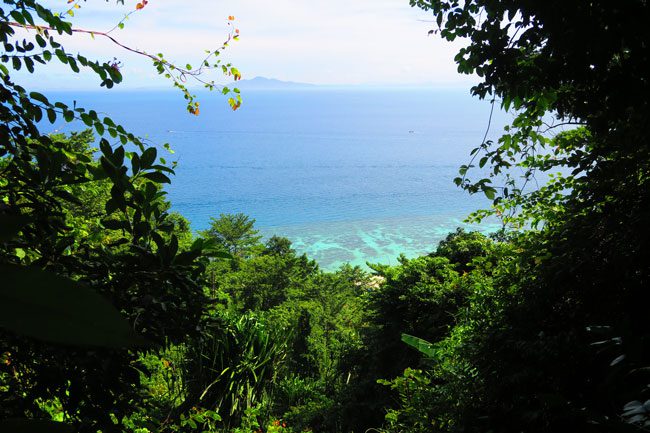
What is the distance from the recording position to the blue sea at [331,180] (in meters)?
32.5

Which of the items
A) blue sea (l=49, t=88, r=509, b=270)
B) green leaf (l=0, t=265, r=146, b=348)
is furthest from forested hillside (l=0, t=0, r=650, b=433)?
blue sea (l=49, t=88, r=509, b=270)

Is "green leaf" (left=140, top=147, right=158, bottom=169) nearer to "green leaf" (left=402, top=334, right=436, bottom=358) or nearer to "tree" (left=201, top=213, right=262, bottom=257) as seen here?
"green leaf" (left=402, top=334, right=436, bottom=358)

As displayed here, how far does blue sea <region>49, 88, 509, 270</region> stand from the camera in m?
32.5

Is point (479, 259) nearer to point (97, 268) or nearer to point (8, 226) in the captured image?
point (97, 268)

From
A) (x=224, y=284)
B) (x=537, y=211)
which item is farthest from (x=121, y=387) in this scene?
(x=224, y=284)

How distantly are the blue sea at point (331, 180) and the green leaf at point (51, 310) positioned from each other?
31.1ft

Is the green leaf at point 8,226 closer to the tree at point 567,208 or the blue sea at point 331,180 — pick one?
the tree at point 567,208

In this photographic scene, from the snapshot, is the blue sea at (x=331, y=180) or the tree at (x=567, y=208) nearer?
the tree at (x=567, y=208)

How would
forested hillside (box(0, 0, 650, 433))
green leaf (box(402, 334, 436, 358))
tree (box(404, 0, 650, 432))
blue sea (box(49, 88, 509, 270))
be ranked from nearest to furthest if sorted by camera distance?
forested hillside (box(0, 0, 650, 433))
tree (box(404, 0, 650, 432))
green leaf (box(402, 334, 436, 358))
blue sea (box(49, 88, 509, 270))

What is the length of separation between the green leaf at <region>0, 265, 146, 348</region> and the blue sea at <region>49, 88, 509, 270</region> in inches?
373

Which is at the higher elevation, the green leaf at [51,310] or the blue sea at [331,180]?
the blue sea at [331,180]

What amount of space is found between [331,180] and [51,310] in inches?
1894

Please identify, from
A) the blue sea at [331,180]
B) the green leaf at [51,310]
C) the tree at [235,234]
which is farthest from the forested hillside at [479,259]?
the tree at [235,234]

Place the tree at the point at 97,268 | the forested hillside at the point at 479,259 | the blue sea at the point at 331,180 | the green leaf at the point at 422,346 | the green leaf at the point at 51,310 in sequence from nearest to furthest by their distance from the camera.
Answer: the green leaf at the point at 51,310 → the forested hillside at the point at 479,259 → the tree at the point at 97,268 → the green leaf at the point at 422,346 → the blue sea at the point at 331,180
